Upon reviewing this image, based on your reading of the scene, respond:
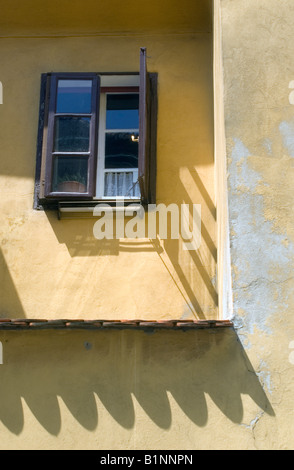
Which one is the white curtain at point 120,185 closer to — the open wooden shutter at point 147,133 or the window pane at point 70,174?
the open wooden shutter at point 147,133

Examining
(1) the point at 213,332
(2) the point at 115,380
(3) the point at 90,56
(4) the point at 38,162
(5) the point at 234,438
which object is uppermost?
(3) the point at 90,56

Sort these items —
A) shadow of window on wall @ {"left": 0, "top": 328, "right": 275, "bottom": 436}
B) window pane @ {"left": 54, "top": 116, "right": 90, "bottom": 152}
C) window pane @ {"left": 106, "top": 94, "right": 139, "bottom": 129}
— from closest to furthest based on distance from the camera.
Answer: shadow of window on wall @ {"left": 0, "top": 328, "right": 275, "bottom": 436}, window pane @ {"left": 54, "top": 116, "right": 90, "bottom": 152}, window pane @ {"left": 106, "top": 94, "right": 139, "bottom": 129}

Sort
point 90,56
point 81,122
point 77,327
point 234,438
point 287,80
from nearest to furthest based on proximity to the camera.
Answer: point 234,438 → point 77,327 → point 287,80 → point 81,122 → point 90,56

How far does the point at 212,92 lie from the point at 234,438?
3.59m

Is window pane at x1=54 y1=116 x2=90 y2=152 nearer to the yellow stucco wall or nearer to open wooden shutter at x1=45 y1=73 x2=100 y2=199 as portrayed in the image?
open wooden shutter at x1=45 y1=73 x2=100 y2=199

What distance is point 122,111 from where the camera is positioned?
7.32 m

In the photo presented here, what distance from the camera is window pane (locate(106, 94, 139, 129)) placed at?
285 inches

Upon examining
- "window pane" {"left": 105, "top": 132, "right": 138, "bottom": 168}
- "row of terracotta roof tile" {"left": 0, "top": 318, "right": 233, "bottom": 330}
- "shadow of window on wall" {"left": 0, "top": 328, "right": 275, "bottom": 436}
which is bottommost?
"shadow of window on wall" {"left": 0, "top": 328, "right": 275, "bottom": 436}

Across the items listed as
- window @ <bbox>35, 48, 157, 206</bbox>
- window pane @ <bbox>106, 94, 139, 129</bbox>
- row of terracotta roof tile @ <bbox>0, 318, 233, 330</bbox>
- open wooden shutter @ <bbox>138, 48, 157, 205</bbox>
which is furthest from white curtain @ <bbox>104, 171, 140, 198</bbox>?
row of terracotta roof tile @ <bbox>0, 318, 233, 330</bbox>

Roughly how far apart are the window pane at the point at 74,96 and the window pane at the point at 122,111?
0.34 metres

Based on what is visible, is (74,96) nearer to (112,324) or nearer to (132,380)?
(112,324)

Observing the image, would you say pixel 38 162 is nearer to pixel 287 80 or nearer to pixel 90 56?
pixel 90 56

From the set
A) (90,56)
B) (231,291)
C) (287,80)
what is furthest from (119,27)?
(231,291)

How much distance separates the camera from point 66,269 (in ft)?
21.5
